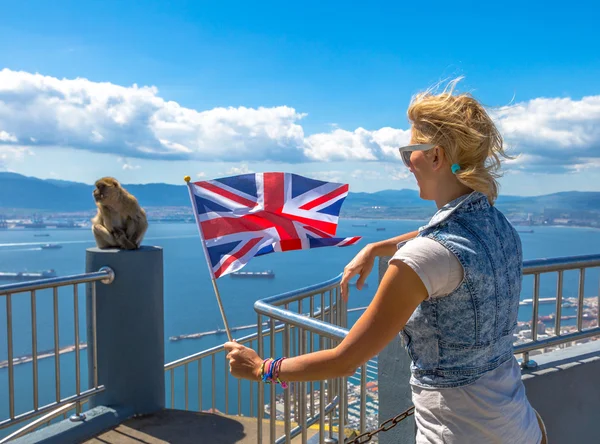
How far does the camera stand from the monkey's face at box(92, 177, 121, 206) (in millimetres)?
7223

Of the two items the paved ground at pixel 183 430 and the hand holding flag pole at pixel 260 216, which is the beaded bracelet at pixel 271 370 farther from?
the paved ground at pixel 183 430

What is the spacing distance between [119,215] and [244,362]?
19.4 ft

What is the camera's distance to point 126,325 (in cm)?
464

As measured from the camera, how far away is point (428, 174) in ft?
4.89

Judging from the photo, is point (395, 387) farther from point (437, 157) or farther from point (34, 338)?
point (34, 338)

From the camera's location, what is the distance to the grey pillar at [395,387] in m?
2.56

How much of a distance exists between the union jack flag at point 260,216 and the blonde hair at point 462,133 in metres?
1.57

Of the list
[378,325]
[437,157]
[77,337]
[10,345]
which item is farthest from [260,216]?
[77,337]

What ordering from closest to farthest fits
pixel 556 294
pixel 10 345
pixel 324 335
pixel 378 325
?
pixel 378 325 → pixel 324 335 → pixel 556 294 → pixel 10 345

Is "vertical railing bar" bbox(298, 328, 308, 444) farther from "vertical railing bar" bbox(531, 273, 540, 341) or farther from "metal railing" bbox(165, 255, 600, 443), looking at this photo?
"vertical railing bar" bbox(531, 273, 540, 341)

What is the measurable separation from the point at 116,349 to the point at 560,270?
3597mm

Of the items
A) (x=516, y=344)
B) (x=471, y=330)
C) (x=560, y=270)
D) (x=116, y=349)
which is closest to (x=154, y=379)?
(x=116, y=349)

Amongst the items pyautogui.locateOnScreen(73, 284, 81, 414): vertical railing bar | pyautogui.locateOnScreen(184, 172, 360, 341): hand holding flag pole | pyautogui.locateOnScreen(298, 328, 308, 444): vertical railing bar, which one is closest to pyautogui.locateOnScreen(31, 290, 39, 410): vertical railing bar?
pyautogui.locateOnScreen(73, 284, 81, 414): vertical railing bar

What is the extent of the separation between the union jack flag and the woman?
142 cm
